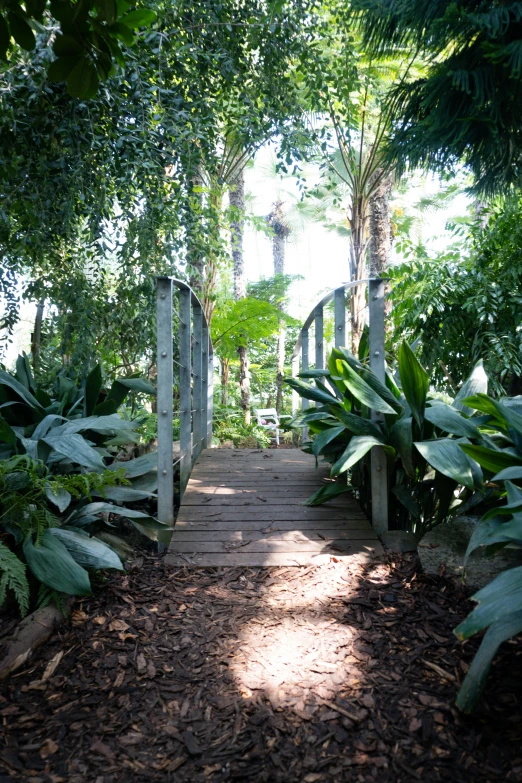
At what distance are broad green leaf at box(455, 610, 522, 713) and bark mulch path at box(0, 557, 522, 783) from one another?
0.33 feet

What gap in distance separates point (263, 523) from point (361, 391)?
100 cm

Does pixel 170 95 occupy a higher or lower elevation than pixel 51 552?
higher

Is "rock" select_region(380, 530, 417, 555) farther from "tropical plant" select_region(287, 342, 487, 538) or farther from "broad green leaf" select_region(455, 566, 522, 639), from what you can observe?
"broad green leaf" select_region(455, 566, 522, 639)

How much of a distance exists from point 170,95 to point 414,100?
5.71ft

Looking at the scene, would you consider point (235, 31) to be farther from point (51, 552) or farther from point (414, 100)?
point (51, 552)

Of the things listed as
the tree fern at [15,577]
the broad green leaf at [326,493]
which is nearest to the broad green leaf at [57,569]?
the tree fern at [15,577]

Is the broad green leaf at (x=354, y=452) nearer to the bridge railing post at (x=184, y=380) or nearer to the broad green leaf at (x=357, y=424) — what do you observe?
the broad green leaf at (x=357, y=424)

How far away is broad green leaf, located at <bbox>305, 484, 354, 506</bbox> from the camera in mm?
3164

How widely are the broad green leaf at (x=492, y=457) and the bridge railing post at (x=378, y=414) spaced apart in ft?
2.72

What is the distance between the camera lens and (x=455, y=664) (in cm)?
175

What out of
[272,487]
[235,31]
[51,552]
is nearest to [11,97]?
[235,31]

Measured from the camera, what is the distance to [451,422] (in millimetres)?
2318

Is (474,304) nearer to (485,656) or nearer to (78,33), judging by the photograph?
(485,656)

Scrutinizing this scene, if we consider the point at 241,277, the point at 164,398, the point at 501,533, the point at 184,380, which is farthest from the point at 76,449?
the point at 241,277
